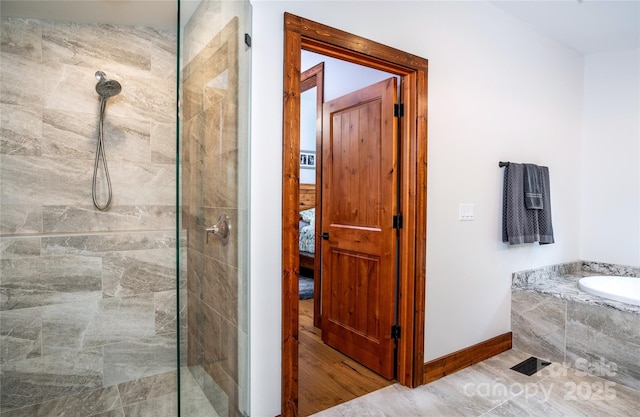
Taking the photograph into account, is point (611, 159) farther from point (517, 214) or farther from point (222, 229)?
point (222, 229)

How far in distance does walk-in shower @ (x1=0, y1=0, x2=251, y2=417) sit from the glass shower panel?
7 centimetres

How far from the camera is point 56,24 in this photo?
6.92 feet

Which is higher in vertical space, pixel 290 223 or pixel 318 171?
pixel 318 171

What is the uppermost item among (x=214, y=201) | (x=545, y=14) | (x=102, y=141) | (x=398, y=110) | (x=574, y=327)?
(x=545, y=14)

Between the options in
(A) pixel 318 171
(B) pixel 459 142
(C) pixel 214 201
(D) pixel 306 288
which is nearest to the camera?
(C) pixel 214 201

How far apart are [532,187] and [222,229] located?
8.36 feet

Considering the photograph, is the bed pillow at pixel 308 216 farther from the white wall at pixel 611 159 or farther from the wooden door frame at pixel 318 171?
the white wall at pixel 611 159

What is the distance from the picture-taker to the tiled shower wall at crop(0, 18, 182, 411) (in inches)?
77.1

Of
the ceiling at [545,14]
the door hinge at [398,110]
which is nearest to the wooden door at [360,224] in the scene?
the door hinge at [398,110]

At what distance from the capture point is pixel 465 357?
8.21 ft

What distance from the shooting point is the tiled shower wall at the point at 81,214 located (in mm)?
1959

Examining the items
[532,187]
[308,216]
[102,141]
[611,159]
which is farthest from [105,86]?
[611,159]

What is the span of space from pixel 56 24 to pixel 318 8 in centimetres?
158

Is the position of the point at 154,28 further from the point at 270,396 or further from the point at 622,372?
the point at 622,372
